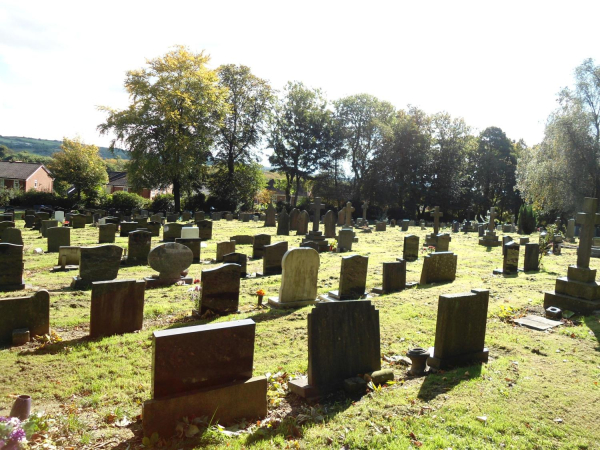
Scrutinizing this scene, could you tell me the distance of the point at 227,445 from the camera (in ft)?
12.6

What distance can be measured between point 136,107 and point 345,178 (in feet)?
88.2

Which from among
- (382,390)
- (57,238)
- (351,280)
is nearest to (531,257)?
(351,280)

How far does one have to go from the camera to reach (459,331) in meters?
5.85

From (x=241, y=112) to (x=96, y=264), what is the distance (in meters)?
38.1

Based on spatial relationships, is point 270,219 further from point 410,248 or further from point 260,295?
point 260,295

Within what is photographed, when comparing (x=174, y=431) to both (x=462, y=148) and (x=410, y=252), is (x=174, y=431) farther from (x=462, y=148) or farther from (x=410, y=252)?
(x=462, y=148)

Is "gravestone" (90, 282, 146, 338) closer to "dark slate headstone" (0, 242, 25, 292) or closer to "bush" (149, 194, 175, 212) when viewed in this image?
"dark slate headstone" (0, 242, 25, 292)

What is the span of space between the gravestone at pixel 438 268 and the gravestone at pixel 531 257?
372cm

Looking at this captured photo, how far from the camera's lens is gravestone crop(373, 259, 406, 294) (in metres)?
10.8

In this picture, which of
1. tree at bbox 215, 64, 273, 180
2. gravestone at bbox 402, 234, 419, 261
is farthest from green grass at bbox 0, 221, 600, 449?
tree at bbox 215, 64, 273, 180

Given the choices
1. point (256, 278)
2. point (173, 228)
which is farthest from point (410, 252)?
point (173, 228)

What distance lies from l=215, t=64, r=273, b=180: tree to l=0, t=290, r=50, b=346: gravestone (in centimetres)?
3927

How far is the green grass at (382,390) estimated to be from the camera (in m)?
4.01

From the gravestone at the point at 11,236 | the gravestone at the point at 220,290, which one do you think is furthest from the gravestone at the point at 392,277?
the gravestone at the point at 11,236
